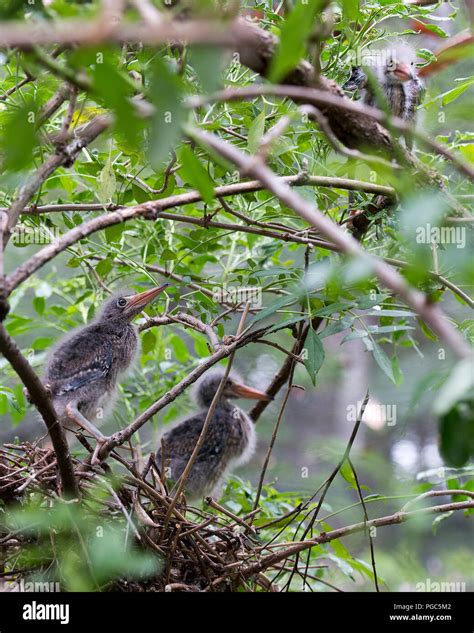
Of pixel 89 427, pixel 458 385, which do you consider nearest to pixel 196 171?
pixel 458 385

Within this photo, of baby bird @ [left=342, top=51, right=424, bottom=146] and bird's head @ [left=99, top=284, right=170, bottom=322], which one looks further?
bird's head @ [left=99, top=284, right=170, bottom=322]

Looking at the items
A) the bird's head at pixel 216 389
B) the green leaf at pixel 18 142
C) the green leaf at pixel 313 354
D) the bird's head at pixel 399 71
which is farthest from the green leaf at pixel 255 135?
the bird's head at pixel 216 389

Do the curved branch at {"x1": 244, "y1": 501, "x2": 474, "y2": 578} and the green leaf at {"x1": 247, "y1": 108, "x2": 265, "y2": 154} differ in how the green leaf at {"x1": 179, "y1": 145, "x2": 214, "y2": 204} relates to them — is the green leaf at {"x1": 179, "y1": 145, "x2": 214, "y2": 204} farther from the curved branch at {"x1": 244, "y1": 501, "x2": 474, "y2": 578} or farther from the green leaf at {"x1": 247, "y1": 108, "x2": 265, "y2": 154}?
the curved branch at {"x1": 244, "y1": 501, "x2": 474, "y2": 578}

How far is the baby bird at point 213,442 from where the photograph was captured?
7.22 ft

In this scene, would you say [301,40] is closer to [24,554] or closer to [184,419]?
[24,554]

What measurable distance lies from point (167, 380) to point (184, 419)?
5.5 inches

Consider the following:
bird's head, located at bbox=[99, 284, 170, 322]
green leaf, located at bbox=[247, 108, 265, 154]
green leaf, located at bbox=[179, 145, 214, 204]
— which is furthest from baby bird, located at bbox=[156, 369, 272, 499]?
green leaf, located at bbox=[179, 145, 214, 204]

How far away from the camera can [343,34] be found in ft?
4.96

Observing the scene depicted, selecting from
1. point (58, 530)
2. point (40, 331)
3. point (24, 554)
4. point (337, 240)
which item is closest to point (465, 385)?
point (337, 240)

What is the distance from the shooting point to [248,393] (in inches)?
94.7

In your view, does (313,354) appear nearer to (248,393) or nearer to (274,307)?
(274,307)

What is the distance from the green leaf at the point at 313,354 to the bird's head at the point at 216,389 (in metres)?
0.98

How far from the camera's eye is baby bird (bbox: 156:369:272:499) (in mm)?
2201

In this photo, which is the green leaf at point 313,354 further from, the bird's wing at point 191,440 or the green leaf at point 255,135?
the bird's wing at point 191,440
